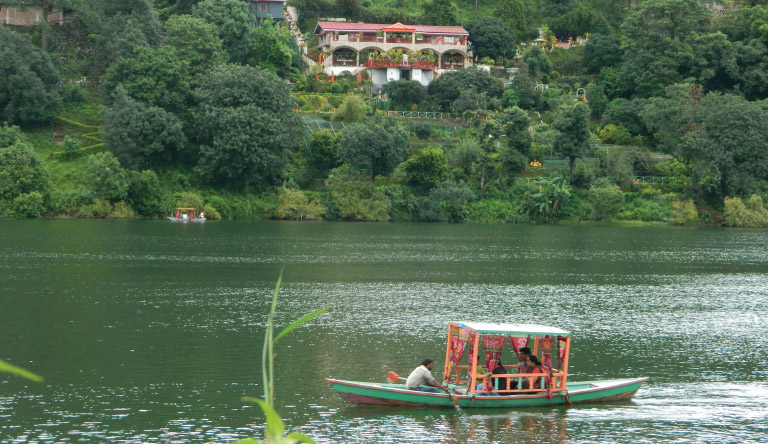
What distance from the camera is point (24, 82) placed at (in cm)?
8931

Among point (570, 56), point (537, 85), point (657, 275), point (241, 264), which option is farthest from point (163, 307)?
point (570, 56)

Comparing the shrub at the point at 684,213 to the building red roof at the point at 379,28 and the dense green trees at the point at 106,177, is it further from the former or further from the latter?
the dense green trees at the point at 106,177

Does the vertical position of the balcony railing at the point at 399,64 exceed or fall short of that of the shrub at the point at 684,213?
it exceeds it

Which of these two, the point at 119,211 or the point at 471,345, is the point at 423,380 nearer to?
the point at 471,345

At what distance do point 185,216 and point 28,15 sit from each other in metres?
42.2

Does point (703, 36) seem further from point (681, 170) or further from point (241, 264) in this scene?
point (241, 264)

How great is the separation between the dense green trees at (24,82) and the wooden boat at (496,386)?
2951 inches

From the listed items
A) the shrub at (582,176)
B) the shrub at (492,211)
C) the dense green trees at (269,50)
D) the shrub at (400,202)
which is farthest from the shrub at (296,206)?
the shrub at (582,176)

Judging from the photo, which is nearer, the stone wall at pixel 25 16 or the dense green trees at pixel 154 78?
the dense green trees at pixel 154 78

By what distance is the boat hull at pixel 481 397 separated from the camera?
933 inches

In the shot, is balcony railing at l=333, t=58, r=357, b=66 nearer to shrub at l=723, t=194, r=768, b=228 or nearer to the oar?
shrub at l=723, t=194, r=768, b=228

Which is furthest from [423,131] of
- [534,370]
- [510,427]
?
[510,427]

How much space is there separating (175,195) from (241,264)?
1387 inches

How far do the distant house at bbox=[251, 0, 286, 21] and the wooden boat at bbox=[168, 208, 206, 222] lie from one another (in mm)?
43824
